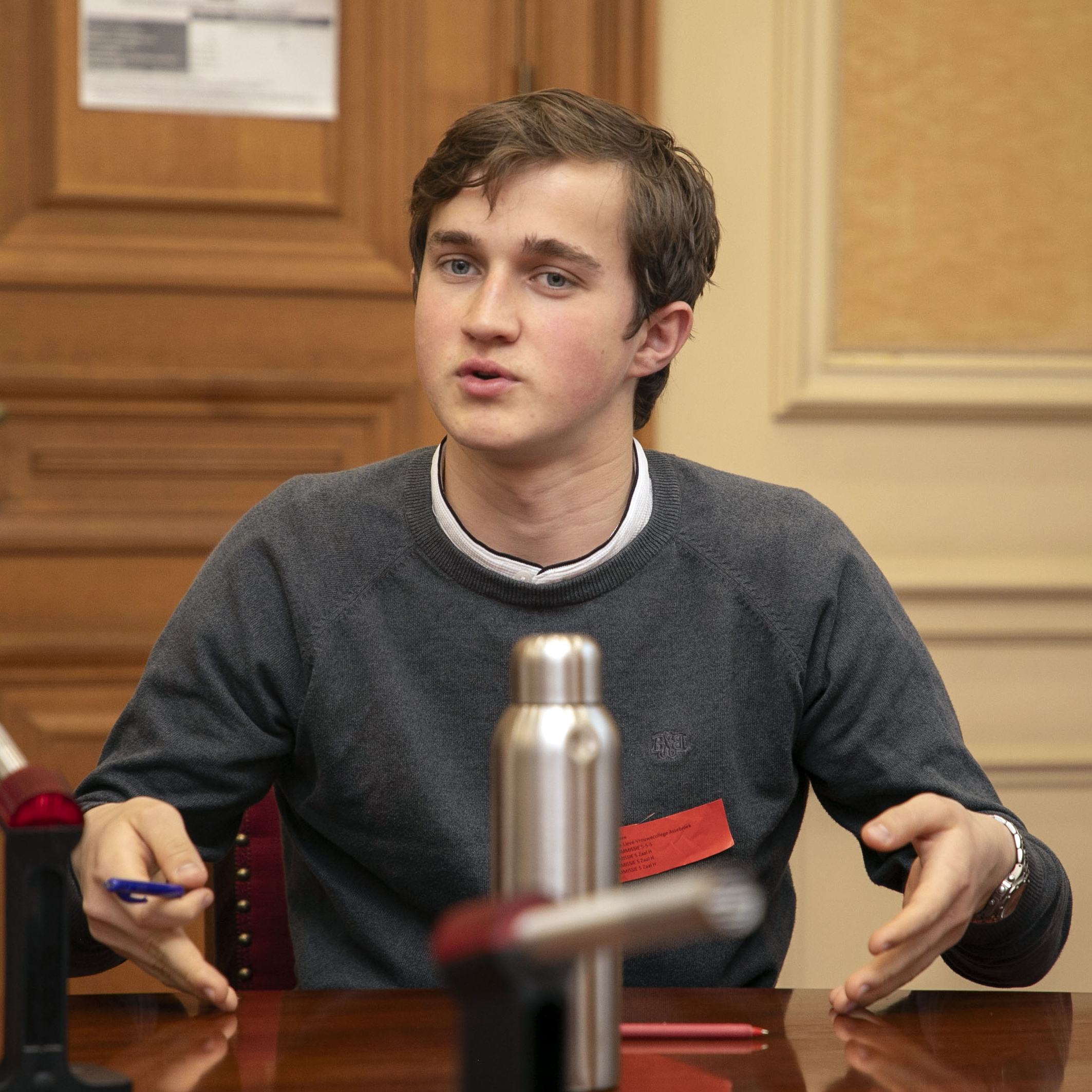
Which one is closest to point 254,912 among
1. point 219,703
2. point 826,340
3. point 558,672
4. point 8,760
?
point 219,703

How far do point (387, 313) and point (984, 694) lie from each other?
3.68 ft

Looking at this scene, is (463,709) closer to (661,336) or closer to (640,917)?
(661,336)

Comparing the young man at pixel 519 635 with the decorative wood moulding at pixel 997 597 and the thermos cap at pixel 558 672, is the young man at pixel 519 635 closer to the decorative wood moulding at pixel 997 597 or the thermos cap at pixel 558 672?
the thermos cap at pixel 558 672

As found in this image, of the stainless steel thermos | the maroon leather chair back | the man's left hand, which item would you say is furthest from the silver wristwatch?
the maroon leather chair back

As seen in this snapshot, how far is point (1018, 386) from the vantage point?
215 cm

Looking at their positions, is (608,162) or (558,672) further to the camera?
(608,162)

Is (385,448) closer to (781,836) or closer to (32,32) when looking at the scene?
(32,32)

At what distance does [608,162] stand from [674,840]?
1.98 feet

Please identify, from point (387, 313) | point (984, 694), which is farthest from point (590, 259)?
point (984, 694)

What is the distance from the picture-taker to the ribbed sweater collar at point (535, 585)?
3.92ft

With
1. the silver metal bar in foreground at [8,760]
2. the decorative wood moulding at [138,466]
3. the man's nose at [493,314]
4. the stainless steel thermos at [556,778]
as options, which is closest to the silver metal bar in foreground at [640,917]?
the stainless steel thermos at [556,778]

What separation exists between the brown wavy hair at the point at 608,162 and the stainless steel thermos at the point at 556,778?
0.67 m

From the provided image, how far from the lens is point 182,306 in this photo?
6.64 ft

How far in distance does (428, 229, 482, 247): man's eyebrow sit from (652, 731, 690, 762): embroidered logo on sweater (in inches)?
17.7
